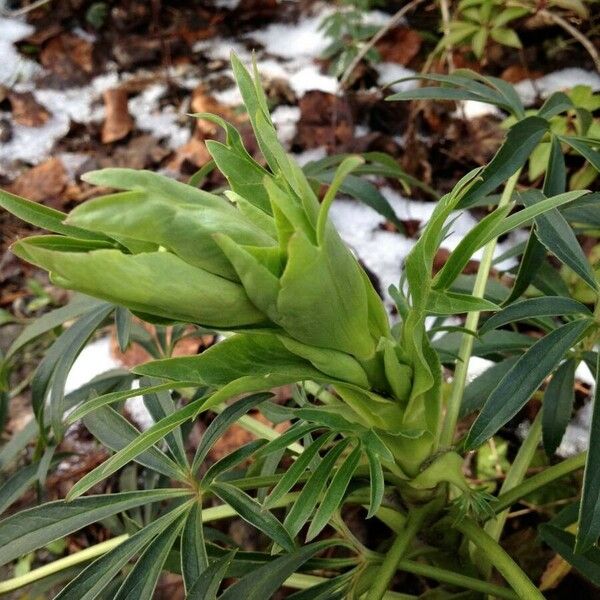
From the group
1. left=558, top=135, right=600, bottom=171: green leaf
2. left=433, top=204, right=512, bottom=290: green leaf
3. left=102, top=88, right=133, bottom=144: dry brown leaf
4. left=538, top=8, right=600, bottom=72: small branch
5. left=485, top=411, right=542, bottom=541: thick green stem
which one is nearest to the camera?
left=433, top=204, right=512, bottom=290: green leaf

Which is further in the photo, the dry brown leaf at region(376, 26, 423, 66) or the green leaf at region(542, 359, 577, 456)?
the dry brown leaf at region(376, 26, 423, 66)

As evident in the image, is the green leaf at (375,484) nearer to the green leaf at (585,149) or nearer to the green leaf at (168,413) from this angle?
the green leaf at (168,413)

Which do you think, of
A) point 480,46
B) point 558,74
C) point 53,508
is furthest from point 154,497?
point 558,74

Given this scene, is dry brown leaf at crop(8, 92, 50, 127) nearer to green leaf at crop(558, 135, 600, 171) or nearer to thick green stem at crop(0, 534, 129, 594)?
thick green stem at crop(0, 534, 129, 594)

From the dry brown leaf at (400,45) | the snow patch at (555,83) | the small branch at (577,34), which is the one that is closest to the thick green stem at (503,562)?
the small branch at (577,34)

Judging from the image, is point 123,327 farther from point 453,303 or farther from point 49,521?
point 453,303

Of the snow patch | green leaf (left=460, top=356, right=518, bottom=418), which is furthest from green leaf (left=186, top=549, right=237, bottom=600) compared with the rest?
the snow patch

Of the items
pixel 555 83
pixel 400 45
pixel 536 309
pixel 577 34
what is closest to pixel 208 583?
pixel 536 309
